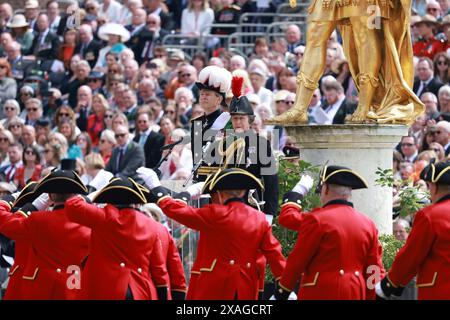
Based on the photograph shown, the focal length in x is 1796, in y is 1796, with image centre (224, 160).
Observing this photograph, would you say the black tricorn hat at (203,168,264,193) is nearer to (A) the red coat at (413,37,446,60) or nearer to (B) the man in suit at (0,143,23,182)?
(A) the red coat at (413,37,446,60)

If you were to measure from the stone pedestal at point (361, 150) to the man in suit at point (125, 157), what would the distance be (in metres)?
4.69

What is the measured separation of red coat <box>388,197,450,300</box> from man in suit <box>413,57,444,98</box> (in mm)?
7873

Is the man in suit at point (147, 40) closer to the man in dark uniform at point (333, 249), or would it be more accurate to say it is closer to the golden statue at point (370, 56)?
the golden statue at point (370, 56)

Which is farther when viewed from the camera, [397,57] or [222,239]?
[397,57]

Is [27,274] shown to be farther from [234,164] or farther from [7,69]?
[7,69]

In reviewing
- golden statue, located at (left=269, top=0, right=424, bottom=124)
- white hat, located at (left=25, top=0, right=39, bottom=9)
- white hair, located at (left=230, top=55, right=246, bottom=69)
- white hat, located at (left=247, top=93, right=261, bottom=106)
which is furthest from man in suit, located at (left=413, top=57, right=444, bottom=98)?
white hat, located at (left=25, top=0, right=39, bottom=9)

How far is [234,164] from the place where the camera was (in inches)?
613

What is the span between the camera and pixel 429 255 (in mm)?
13234

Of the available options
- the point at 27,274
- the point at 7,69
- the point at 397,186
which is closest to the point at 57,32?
the point at 7,69

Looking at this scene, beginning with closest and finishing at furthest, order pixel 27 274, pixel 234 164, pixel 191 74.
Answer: pixel 27 274
pixel 234 164
pixel 191 74

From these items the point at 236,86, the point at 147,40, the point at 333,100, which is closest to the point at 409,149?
the point at 333,100

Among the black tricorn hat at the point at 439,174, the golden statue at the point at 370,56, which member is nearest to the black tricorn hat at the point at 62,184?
the black tricorn hat at the point at 439,174
